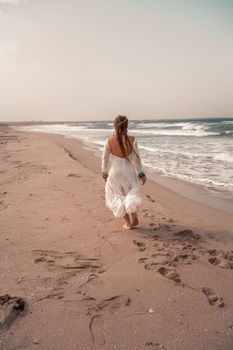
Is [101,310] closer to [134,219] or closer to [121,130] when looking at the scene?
[134,219]

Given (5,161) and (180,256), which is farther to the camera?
(5,161)

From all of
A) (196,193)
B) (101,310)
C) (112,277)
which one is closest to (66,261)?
(112,277)

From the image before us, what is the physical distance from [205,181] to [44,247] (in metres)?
5.52

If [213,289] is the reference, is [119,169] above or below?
above

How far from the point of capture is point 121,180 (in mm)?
4992

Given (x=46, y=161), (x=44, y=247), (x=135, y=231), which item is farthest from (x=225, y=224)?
(x=46, y=161)

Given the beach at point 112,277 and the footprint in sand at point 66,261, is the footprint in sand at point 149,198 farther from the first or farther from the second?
the footprint in sand at point 66,261

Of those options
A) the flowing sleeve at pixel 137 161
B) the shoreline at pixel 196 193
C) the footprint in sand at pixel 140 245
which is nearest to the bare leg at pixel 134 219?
the footprint in sand at pixel 140 245

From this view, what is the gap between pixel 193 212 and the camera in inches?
238

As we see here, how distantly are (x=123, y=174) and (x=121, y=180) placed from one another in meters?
0.10

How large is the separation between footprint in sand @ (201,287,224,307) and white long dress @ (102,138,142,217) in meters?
1.87

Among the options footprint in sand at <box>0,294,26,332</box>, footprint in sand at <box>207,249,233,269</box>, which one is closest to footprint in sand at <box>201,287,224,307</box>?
footprint in sand at <box>207,249,233,269</box>

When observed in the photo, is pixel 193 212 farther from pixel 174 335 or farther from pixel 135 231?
pixel 174 335

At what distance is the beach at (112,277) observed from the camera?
8.71 feet
